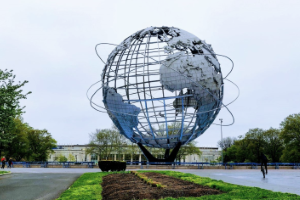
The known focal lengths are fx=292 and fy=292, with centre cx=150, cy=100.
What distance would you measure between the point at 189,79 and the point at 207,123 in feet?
12.1

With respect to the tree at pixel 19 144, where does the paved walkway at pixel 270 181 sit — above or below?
→ below

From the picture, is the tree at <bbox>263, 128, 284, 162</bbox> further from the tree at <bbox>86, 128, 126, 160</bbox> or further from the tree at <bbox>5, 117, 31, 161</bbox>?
the tree at <bbox>5, 117, 31, 161</bbox>

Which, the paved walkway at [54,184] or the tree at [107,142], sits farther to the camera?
the tree at [107,142]

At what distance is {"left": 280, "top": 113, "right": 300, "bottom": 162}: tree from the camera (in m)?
43.1

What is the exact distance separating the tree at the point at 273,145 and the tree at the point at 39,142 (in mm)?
40677

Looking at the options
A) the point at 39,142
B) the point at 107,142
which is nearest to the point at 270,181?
the point at 107,142

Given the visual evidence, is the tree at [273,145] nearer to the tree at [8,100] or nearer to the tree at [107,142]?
the tree at [107,142]

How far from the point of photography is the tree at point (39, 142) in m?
54.8

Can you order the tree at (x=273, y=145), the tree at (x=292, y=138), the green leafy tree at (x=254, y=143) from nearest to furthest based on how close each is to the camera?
the tree at (x=292, y=138) → the tree at (x=273, y=145) → the green leafy tree at (x=254, y=143)

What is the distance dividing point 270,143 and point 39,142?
143 feet

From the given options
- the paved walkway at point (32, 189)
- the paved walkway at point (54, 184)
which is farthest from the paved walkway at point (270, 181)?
the paved walkway at point (32, 189)

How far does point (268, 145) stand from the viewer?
54.7m

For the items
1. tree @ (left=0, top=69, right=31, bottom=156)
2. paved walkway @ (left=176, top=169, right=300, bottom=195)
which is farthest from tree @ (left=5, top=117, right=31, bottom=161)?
paved walkway @ (left=176, top=169, right=300, bottom=195)

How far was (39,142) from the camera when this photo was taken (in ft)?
183
